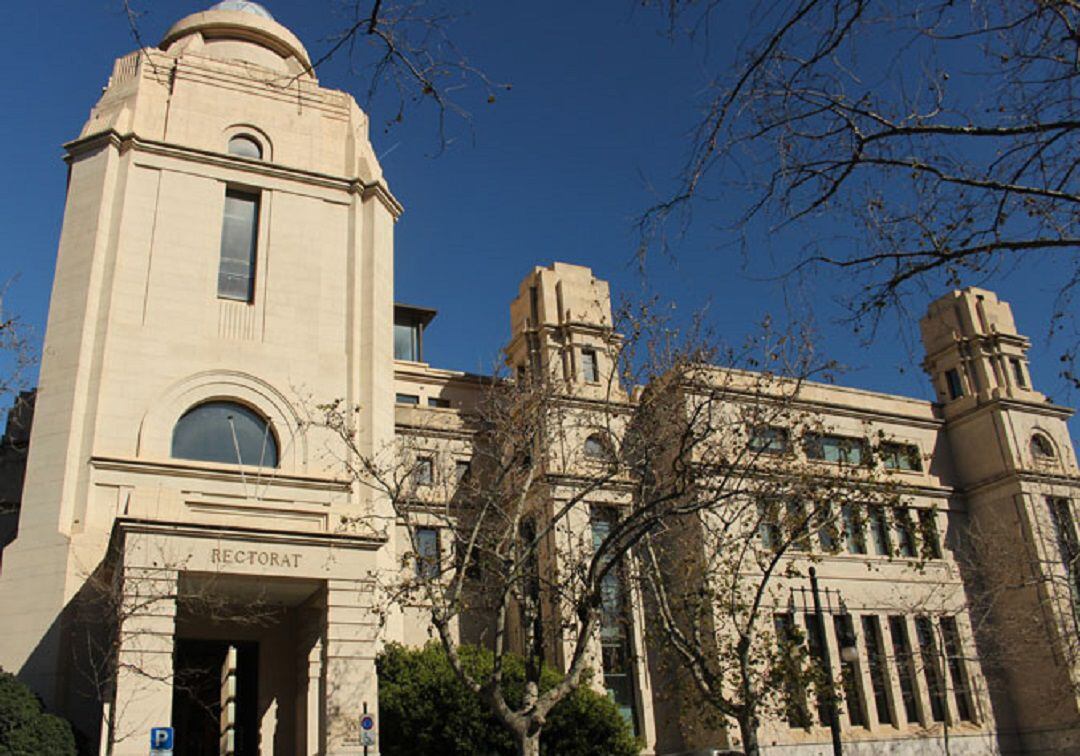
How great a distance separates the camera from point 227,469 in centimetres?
2477

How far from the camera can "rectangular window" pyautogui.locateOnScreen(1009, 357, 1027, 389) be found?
4325 cm

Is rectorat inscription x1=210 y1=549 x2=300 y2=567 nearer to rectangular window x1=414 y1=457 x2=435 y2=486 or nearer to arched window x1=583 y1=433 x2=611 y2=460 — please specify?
rectangular window x1=414 y1=457 x2=435 y2=486

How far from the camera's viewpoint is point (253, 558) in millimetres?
20141

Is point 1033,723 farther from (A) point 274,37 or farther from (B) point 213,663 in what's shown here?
(A) point 274,37

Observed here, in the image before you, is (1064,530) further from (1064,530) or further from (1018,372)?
(1018,372)

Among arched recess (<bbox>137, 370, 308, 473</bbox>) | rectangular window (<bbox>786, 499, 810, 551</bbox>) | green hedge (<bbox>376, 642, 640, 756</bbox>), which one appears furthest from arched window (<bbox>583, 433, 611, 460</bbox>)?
rectangular window (<bbox>786, 499, 810, 551</bbox>)

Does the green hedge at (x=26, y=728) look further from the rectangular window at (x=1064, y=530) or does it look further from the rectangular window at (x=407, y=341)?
the rectangular window at (x=1064, y=530)

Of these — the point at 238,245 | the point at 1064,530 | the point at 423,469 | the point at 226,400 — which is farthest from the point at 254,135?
the point at 1064,530

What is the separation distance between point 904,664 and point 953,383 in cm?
1443

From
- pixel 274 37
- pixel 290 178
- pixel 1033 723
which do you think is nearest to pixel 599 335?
pixel 290 178

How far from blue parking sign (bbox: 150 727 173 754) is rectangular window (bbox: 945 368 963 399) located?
37.9 meters

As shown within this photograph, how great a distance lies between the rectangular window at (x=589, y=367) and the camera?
1411 inches

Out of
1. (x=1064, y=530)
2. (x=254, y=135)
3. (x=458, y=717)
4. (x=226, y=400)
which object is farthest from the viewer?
(x=1064, y=530)

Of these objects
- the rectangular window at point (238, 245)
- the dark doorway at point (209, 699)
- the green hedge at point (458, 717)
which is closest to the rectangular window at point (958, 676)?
the green hedge at point (458, 717)
